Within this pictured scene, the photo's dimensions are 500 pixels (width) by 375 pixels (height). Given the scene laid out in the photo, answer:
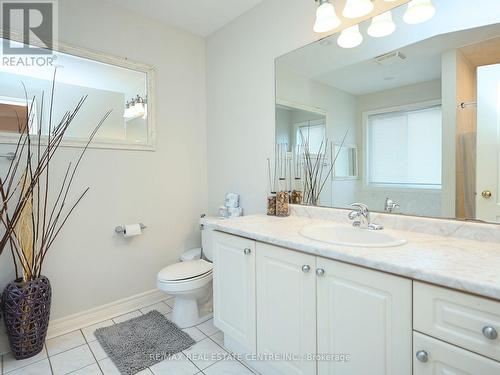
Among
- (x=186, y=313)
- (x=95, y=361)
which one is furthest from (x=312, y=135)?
(x=95, y=361)

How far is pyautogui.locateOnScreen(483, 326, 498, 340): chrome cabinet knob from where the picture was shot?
2.43 feet

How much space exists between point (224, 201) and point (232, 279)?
104cm

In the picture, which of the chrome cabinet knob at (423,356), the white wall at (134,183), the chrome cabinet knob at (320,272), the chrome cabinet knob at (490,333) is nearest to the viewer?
the chrome cabinet knob at (490,333)

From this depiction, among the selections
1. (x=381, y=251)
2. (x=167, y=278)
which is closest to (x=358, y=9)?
(x=381, y=251)

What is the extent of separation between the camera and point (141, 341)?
5.93ft

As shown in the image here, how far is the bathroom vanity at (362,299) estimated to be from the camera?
81cm

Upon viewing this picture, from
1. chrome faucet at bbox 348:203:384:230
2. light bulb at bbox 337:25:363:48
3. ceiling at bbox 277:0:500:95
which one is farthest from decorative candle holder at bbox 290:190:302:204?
light bulb at bbox 337:25:363:48

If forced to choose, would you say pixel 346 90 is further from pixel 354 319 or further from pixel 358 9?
pixel 354 319

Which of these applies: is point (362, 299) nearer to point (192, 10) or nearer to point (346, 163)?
point (346, 163)

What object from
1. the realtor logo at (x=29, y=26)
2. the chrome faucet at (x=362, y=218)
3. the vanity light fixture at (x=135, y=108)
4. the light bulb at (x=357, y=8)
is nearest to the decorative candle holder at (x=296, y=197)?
the chrome faucet at (x=362, y=218)

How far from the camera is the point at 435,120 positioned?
1.36 meters

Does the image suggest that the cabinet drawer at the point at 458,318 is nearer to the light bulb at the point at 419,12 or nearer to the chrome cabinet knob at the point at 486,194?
the chrome cabinet knob at the point at 486,194

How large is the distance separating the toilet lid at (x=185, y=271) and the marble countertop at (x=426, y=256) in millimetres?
678

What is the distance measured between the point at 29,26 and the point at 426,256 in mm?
2650
